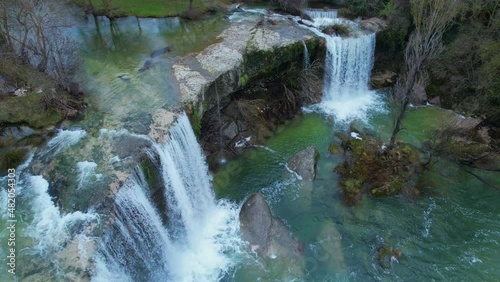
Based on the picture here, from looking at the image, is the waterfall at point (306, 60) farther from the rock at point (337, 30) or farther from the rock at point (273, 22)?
the rock at point (273, 22)

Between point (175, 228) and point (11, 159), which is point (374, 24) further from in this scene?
point (11, 159)

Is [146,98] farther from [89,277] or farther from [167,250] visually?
[89,277]

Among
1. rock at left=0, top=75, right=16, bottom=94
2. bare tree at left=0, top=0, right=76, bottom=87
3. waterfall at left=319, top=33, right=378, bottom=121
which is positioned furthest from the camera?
waterfall at left=319, top=33, right=378, bottom=121

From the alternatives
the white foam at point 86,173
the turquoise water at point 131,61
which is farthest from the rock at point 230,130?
the white foam at point 86,173

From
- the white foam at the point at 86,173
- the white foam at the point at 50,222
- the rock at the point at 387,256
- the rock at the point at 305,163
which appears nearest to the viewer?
the white foam at the point at 50,222

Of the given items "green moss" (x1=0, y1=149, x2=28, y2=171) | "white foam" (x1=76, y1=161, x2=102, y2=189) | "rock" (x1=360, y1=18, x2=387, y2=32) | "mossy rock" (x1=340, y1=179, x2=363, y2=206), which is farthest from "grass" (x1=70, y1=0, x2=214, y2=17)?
"mossy rock" (x1=340, y1=179, x2=363, y2=206)

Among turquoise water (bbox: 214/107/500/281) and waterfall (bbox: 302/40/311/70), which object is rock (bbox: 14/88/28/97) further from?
waterfall (bbox: 302/40/311/70)

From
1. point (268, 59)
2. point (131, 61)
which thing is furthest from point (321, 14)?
point (131, 61)
